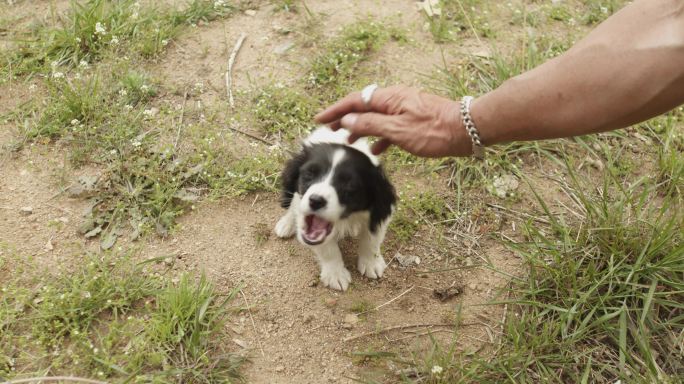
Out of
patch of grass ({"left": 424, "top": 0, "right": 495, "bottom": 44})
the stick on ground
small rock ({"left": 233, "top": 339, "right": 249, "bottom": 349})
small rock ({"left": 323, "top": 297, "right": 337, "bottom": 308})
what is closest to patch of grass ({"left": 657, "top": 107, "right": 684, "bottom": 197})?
patch of grass ({"left": 424, "top": 0, "right": 495, "bottom": 44})

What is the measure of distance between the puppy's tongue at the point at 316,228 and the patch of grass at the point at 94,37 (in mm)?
2023

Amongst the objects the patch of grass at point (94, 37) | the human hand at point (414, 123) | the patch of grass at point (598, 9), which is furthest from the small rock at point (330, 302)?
the patch of grass at point (598, 9)

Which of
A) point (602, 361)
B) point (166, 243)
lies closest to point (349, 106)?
point (166, 243)

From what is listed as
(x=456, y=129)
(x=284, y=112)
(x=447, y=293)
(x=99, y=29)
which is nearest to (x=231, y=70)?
Answer: (x=284, y=112)

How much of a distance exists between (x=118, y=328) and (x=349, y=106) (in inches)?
55.6

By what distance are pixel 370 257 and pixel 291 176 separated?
59 centimetres

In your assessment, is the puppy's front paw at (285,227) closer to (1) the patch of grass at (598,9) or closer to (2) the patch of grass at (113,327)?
(2) the patch of grass at (113,327)

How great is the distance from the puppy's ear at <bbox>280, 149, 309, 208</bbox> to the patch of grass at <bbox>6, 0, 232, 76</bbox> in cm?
170

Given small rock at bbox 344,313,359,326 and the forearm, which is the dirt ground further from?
the forearm

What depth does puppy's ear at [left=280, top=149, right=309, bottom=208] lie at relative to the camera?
120 inches

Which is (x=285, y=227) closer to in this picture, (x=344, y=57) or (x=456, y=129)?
(x=456, y=129)

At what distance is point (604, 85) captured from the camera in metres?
2.11

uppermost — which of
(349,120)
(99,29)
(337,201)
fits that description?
(349,120)

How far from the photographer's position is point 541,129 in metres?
2.30
